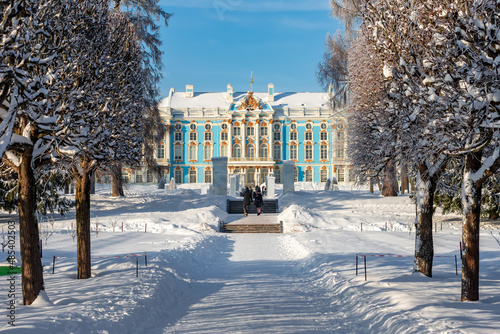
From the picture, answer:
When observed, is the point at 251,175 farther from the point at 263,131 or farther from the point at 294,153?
the point at 294,153

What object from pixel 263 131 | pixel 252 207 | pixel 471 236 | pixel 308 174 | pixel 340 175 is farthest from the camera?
pixel 308 174

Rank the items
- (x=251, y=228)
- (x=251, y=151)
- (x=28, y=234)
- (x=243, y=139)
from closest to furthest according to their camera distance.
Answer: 1. (x=28, y=234)
2. (x=251, y=228)
3. (x=243, y=139)
4. (x=251, y=151)

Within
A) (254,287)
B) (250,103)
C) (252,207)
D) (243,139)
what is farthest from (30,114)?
(250,103)

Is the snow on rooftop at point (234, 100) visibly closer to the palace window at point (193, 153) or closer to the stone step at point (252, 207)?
the palace window at point (193, 153)

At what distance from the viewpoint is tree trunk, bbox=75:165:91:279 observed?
951 centimetres

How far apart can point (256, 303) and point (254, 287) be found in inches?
53.0

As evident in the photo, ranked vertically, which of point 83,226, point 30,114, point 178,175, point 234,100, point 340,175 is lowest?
point 83,226

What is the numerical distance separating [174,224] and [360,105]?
1074 centimetres

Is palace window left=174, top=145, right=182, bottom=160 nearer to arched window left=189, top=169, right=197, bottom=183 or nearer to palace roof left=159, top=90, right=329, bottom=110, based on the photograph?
arched window left=189, top=169, right=197, bottom=183

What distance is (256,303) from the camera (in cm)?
820

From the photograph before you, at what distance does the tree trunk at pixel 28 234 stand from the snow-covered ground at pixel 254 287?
0.86 ft

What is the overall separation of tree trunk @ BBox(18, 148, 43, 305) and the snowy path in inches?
94.0

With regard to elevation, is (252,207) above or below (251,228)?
above

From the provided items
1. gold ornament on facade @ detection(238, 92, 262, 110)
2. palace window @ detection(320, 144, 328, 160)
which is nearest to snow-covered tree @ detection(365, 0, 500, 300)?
gold ornament on facade @ detection(238, 92, 262, 110)
